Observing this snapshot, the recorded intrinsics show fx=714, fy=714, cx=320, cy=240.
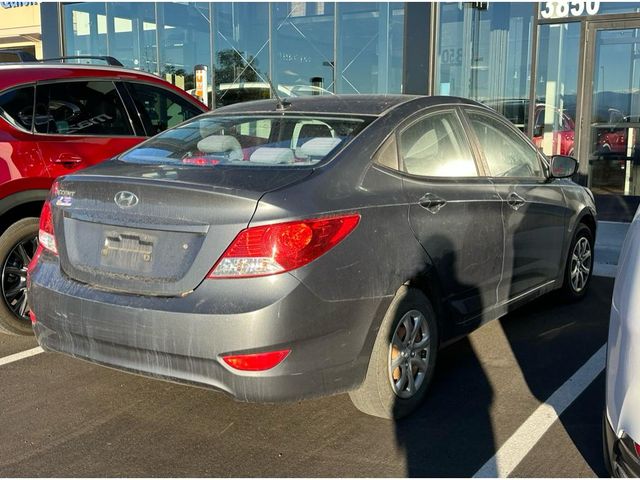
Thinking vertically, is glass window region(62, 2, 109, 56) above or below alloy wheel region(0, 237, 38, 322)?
above

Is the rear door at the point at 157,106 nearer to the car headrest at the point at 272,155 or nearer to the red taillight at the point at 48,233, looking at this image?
the red taillight at the point at 48,233

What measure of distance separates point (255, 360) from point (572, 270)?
3.50m

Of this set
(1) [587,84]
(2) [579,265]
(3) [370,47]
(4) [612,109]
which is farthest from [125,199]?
(3) [370,47]

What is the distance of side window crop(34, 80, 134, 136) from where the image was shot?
516cm

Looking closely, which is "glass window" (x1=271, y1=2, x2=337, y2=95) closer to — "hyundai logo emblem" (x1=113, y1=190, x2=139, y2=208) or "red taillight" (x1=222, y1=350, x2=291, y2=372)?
"hyundai logo emblem" (x1=113, y1=190, x2=139, y2=208)

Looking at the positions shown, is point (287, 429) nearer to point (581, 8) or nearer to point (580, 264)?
point (580, 264)

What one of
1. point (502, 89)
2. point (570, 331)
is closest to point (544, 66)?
point (502, 89)

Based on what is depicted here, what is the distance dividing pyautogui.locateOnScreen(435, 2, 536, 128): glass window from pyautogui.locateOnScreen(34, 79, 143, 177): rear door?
262 inches

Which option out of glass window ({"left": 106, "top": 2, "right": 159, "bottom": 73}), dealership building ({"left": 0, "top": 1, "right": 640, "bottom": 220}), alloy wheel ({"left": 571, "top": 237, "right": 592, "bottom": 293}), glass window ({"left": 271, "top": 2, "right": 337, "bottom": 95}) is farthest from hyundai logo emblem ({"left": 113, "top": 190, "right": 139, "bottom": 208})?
glass window ({"left": 106, "top": 2, "right": 159, "bottom": 73})

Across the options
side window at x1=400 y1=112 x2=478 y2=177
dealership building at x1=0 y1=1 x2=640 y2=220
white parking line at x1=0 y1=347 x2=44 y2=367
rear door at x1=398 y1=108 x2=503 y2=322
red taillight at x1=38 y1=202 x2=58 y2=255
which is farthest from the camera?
dealership building at x1=0 y1=1 x2=640 y2=220

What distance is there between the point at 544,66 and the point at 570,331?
246 inches

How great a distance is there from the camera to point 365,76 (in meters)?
11.9

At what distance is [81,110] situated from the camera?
542 centimetres

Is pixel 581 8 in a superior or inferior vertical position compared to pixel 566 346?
superior
